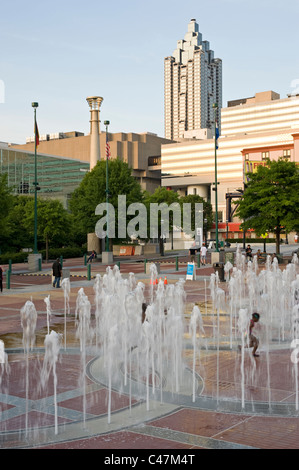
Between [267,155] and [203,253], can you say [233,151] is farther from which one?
[203,253]


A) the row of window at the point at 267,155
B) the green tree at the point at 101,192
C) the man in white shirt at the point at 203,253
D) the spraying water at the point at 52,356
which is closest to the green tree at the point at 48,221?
the green tree at the point at 101,192

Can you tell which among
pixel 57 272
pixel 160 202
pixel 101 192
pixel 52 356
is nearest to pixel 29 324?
pixel 52 356

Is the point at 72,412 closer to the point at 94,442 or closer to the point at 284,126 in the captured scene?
the point at 94,442

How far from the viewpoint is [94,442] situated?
6613 mm

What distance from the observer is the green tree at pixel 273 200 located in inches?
1549

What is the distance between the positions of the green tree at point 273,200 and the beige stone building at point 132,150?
103801 mm

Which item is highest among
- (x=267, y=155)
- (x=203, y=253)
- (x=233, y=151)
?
(x=233, y=151)

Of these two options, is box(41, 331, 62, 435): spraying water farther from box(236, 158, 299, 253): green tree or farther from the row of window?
the row of window

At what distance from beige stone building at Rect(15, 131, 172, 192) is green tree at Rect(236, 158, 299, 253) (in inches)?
4087

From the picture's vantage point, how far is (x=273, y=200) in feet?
130

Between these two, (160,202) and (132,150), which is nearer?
(160,202)

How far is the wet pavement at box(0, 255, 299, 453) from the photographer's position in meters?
6.66

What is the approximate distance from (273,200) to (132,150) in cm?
11026
